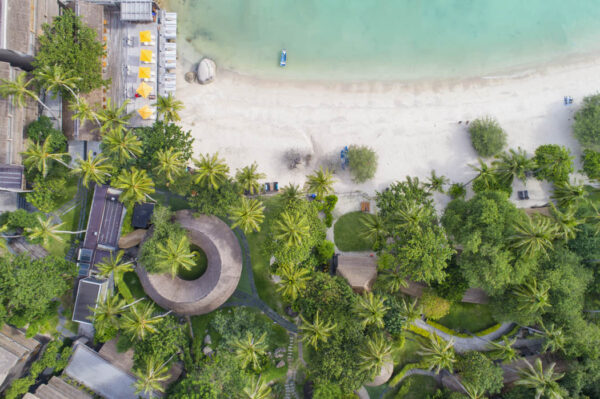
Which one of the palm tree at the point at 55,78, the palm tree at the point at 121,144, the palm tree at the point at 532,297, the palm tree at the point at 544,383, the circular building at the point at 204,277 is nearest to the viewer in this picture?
the palm tree at the point at 544,383

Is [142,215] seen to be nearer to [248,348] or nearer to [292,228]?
→ [292,228]

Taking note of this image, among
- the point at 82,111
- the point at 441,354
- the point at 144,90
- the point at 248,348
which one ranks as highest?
the point at 144,90

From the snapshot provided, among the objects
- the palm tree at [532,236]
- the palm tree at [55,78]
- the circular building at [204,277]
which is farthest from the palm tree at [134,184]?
the palm tree at [532,236]

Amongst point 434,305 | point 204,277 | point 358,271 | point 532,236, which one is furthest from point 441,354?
point 204,277

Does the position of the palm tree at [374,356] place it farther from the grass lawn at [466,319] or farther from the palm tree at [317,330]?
the grass lawn at [466,319]

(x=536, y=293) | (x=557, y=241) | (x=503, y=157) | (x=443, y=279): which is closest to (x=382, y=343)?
(x=443, y=279)

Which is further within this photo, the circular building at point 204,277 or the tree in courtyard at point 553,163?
the tree in courtyard at point 553,163
